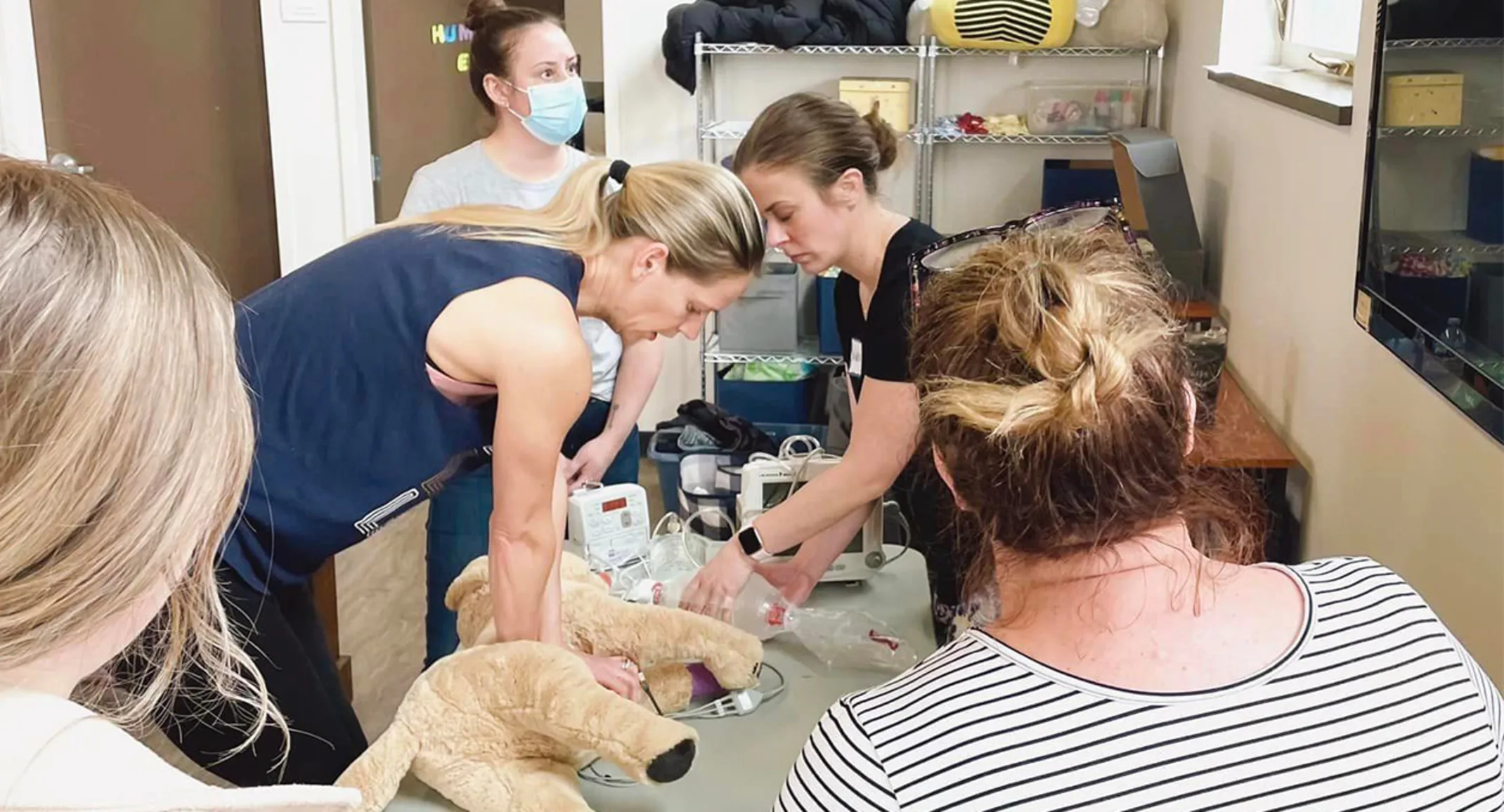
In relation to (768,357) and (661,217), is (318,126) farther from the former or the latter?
(661,217)

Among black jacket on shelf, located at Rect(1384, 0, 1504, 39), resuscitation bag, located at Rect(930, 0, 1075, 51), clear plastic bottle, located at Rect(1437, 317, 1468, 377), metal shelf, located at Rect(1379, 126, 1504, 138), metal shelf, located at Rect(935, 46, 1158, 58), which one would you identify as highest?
resuscitation bag, located at Rect(930, 0, 1075, 51)

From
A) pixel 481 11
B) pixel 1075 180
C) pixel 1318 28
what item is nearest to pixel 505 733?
pixel 481 11

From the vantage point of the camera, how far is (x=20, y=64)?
3174mm

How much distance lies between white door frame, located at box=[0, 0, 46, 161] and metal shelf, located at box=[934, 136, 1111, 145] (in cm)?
236

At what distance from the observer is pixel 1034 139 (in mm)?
3732

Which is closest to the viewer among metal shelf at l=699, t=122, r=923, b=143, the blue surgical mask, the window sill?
the window sill

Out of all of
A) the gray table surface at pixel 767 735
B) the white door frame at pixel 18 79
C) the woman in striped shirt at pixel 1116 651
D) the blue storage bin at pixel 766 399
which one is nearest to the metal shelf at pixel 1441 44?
the woman in striped shirt at pixel 1116 651

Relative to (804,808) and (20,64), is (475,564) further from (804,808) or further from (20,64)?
(20,64)

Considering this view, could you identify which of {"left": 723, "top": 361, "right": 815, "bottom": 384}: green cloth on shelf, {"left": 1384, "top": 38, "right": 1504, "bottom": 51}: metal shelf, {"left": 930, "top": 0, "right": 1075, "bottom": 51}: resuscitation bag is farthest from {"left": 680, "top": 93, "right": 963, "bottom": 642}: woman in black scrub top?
{"left": 723, "top": 361, "right": 815, "bottom": 384}: green cloth on shelf

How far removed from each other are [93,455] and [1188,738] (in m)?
0.64

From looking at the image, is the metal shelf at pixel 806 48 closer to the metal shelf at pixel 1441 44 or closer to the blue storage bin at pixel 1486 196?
the metal shelf at pixel 1441 44

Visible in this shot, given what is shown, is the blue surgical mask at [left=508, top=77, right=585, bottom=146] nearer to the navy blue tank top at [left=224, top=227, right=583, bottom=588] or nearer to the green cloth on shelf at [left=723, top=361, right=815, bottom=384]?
the navy blue tank top at [left=224, top=227, right=583, bottom=588]

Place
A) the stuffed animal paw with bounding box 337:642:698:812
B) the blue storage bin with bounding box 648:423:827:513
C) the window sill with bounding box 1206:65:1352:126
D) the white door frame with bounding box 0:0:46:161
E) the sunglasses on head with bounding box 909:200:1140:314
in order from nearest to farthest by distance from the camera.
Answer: the stuffed animal paw with bounding box 337:642:698:812
the sunglasses on head with bounding box 909:200:1140:314
the window sill with bounding box 1206:65:1352:126
the blue storage bin with bounding box 648:423:827:513
the white door frame with bounding box 0:0:46:161

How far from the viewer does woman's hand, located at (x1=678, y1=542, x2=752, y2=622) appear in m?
1.68
